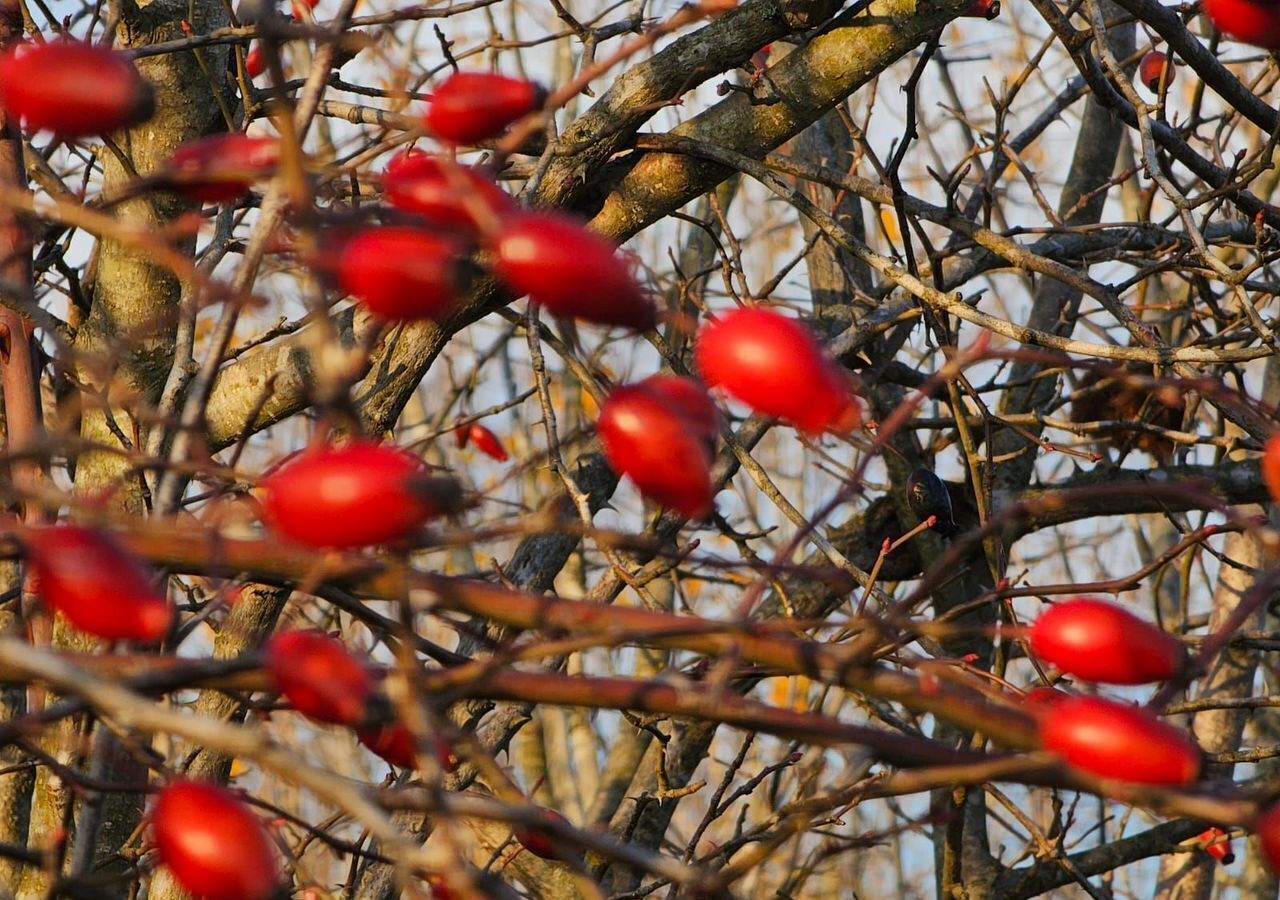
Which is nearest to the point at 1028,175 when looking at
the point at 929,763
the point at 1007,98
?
the point at 1007,98

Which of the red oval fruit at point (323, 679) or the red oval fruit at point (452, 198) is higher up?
the red oval fruit at point (452, 198)

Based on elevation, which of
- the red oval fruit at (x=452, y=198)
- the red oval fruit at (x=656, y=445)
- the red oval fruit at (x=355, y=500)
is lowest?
the red oval fruit at (x=355, y=500)

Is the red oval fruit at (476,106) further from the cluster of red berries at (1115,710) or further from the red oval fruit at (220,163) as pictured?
the cluster of red berries at (1115,710)

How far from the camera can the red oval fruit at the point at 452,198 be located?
732 mm

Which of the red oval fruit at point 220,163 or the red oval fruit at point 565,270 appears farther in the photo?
the red oval fruit at point 220,163

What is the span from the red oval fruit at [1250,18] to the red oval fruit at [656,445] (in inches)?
32.3

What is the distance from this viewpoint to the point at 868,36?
228cm

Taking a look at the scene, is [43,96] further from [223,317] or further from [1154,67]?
[1154,67]

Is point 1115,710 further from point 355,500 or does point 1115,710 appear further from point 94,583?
point 94,583

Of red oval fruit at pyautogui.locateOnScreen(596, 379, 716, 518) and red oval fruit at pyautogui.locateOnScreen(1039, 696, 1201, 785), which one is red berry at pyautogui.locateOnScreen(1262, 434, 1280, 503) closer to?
red oval fruit at pyautogui.locateOnScreen(1039, 696, 1201, 785)

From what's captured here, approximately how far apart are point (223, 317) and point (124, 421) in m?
1.69

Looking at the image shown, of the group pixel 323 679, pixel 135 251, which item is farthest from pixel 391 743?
pixel 135 251

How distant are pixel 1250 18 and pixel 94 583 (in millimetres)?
1134

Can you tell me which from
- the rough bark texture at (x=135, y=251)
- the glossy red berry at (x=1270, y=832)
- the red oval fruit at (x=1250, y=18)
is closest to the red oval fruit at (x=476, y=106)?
the glossy red berry at (x=1270, y=832)
